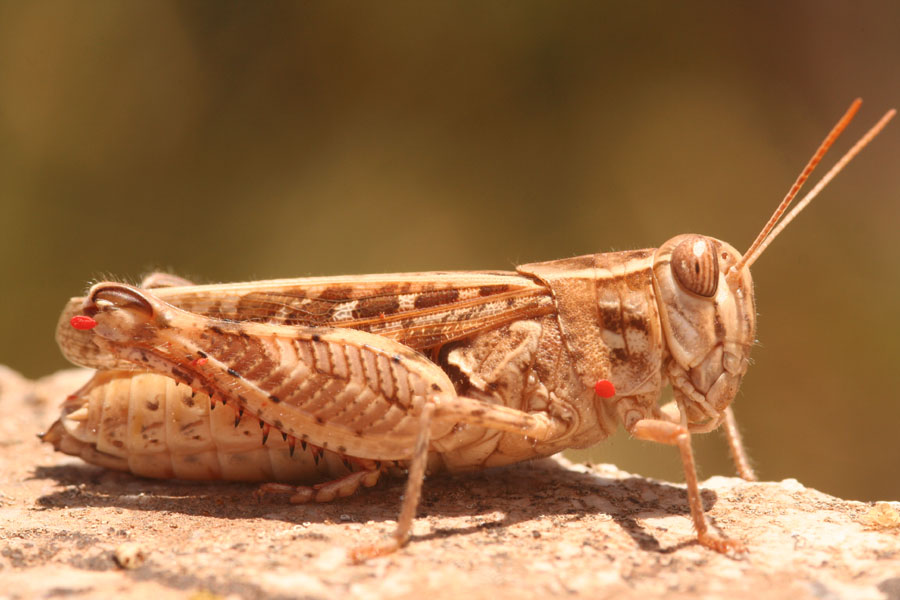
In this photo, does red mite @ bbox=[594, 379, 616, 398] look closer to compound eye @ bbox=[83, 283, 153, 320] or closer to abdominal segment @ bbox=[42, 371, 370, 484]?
abdominal segment @ bbox=[42, 371, 370, 484]

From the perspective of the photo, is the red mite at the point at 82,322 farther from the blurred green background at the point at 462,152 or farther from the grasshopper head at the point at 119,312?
the blurred green background at the point at 462,152

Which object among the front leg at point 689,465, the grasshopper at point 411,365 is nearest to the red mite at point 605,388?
the grasshopper at point 411,365

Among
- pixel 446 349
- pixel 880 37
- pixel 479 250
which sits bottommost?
pixel 446 349

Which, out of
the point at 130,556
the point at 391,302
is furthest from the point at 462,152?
the point at 130,556

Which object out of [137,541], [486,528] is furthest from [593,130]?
[137,541]

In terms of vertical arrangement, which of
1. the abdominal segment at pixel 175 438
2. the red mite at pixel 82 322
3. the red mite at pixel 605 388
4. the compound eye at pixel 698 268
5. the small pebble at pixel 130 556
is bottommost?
the small pebble at pixel 130 556

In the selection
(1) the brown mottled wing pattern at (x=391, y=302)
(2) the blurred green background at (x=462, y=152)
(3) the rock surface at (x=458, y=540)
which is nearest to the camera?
(3) the rock surface at (x=458, y=540)

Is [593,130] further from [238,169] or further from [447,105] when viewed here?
[238,169]
